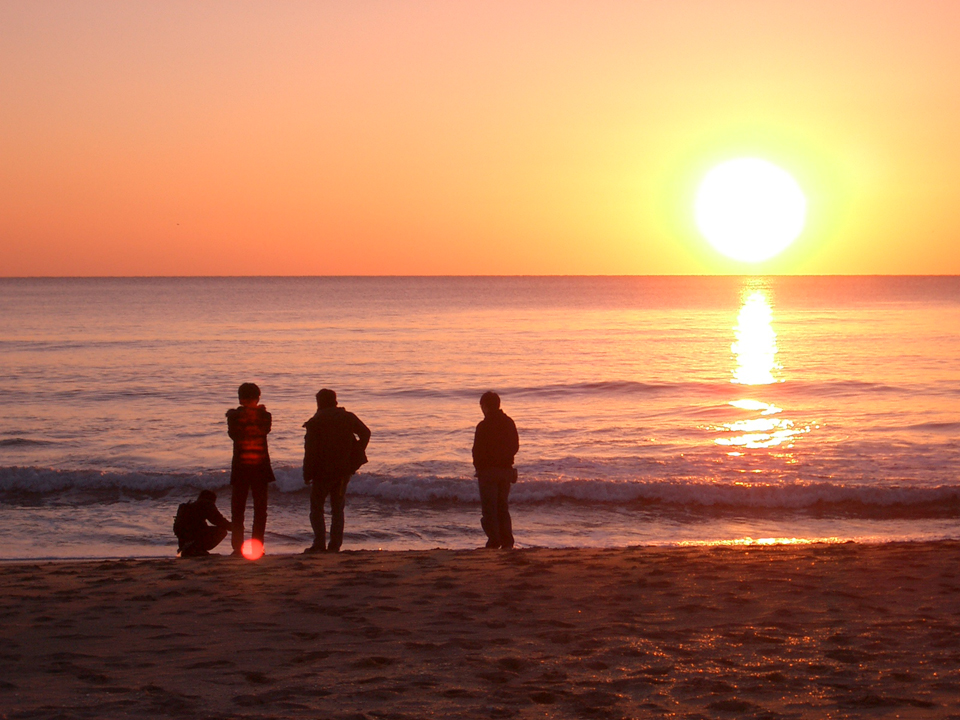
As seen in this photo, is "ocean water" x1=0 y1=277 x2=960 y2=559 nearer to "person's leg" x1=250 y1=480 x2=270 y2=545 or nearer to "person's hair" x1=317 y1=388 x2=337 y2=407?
"person's leg" x1=250 y1=480 x2=270 y2=545

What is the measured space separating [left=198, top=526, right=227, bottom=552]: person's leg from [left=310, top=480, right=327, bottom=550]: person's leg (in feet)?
2.92

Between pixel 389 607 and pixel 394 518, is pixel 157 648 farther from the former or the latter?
pixel 394 518

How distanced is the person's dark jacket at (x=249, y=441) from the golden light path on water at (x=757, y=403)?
461 inches

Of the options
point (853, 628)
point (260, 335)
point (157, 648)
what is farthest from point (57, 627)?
point (260, 335)

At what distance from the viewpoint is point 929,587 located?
752 centimetres

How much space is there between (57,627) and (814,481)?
12.5 meters

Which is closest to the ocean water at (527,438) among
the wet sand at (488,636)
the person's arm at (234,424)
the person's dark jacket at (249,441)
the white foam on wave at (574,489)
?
the white foam on wave at (574,489)

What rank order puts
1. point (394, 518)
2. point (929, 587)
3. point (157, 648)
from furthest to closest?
point (394, 518) < point (929, 587) < point (157, 648)

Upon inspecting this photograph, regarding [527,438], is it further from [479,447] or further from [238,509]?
[238,509]

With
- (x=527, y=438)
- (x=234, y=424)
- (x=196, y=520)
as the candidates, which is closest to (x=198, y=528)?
(x=196, y=520)

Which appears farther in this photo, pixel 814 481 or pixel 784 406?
pixel 784 406

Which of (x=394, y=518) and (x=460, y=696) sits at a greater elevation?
(x=460, y=696)

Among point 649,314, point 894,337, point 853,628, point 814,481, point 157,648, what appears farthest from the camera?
point 649,314

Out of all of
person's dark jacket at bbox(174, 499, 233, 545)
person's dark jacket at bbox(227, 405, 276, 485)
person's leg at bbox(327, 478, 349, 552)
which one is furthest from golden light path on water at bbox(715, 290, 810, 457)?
person's dark jacket at bbox(174, 499, 233, 545)
